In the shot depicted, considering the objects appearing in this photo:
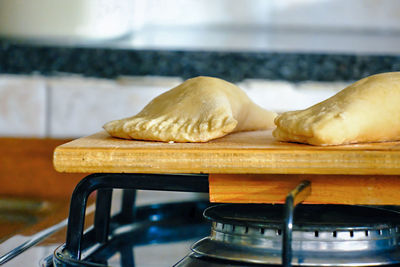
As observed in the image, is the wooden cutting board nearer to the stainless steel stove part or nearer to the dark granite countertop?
the stainless steel stove part

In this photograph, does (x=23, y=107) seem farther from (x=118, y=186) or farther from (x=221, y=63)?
(x=118, y=186)

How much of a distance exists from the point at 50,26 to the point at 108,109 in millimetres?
279

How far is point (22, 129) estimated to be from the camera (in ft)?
4.58

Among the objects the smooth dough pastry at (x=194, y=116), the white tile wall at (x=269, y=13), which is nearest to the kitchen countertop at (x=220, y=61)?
the white tile wall at (x=269, y=13)

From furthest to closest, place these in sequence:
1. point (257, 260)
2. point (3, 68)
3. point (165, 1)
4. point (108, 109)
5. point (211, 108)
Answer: point (165, 1) < point (3, 68) < point (108, 109) < point (211, 108) < point (257, 260)

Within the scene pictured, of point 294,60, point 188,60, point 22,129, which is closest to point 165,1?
point 188,60

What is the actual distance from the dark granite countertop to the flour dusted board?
35.7 inches

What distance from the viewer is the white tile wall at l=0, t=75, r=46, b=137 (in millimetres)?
1392

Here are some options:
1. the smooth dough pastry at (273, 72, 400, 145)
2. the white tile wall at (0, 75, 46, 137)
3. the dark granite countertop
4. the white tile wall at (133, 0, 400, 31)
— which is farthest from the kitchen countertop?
the smooth dough pastry at (273, 72, 400, 145)

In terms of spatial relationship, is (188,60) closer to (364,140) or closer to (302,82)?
(302,82)

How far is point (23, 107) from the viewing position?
54.7 inches

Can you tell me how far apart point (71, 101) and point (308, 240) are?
38.7 inches

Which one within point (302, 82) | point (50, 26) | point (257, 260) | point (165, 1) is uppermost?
point (165, 1)

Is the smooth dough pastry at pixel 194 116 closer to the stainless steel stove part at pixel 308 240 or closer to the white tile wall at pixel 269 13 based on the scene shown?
the stainless steel stove part at pixel 308 240
